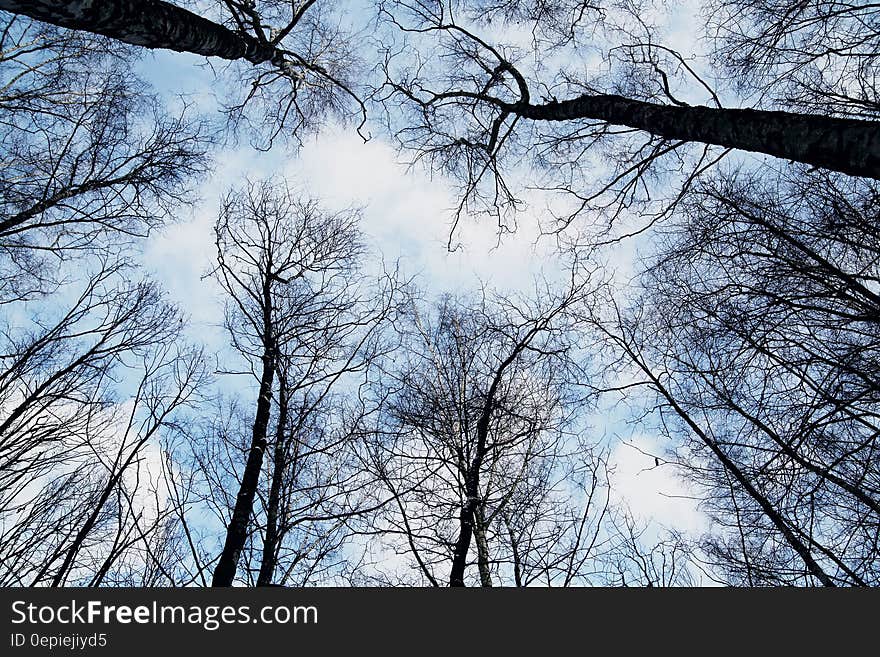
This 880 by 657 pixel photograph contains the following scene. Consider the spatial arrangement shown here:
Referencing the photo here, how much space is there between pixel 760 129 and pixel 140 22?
4.48 metres

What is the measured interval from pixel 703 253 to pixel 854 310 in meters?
1.40

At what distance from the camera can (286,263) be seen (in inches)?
302

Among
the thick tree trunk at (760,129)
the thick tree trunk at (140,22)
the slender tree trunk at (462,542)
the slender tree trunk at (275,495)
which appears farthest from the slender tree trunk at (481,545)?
the thick tree trunk at (140,22)

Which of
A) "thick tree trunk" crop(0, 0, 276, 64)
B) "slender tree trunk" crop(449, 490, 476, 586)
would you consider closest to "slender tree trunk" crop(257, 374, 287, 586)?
"slender tree trunk" crop(449, 490, 476, 586)

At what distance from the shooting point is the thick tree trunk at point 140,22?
3158 mm

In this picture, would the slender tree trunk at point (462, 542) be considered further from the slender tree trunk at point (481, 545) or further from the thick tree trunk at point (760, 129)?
the thick tree trunk at point (760, 129)

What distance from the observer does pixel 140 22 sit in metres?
3.59

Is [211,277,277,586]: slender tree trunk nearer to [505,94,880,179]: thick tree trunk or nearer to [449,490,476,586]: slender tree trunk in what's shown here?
[449,490,476,586]: slender tree trunk

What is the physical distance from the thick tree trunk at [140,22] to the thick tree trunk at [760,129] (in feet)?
11.8

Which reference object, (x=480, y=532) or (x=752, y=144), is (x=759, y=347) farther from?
(x=480, y=532)

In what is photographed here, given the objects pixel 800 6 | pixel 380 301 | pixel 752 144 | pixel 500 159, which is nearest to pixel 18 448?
pixel 380 301

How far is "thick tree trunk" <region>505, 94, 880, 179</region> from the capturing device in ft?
9.89

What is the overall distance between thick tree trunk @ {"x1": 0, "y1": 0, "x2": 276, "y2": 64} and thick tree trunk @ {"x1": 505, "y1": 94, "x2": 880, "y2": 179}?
11.8ft

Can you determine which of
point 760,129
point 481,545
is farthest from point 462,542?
point 760,129
